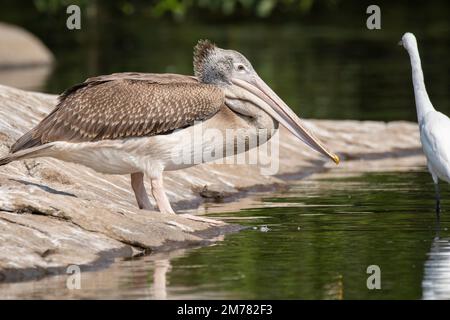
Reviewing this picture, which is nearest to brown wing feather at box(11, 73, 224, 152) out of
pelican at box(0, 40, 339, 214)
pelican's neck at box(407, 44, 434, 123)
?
pelican at box(0, 40, 339, 214)

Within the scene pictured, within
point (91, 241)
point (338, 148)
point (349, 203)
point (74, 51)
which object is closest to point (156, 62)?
point (74, 51)

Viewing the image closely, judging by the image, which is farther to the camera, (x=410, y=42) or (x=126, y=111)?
(x=410, y=42)

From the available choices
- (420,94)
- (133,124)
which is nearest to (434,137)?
(420,94)

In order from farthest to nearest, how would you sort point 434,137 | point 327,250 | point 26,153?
1. point 434,137
2. point 26,153
3. point 327,250

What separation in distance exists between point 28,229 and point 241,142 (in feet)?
8.90

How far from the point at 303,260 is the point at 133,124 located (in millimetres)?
2469

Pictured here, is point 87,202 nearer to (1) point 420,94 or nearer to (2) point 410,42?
(1) point 420,94

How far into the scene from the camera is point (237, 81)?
14602 millimetres

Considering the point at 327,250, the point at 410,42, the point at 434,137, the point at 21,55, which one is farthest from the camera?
the point at 21,55

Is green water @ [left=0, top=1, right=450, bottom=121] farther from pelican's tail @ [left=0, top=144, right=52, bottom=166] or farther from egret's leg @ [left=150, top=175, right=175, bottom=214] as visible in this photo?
pelican's tail @ [left=0, top=144, right=52, bottom=166]

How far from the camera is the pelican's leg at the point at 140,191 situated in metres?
14.6

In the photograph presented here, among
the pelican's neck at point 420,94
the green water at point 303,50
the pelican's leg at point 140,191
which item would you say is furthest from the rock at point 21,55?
the pelican's leg at point 140,191

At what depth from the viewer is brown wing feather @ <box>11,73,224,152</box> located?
1388 cm
